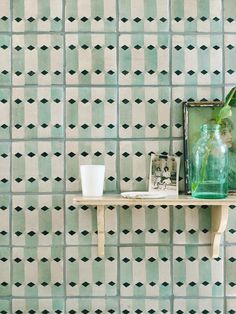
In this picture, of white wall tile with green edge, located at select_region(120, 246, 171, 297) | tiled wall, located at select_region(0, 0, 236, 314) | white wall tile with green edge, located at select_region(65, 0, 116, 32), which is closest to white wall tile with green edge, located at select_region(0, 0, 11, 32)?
tiled wall, located at select_region(0, 0, 236, 314)

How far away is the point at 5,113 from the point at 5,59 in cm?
17

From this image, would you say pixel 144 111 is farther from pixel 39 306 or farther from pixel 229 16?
pixel 39 306

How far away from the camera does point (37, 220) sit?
5.01ft

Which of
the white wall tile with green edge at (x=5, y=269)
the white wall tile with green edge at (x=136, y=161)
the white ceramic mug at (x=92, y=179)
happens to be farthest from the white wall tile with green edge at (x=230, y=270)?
the white wall tile with green edge at (x=5, y=269)

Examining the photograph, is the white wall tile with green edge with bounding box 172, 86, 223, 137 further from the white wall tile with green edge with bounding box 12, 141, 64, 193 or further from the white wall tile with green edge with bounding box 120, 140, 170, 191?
the white wall tile with green edge with bounding box 12, 141, 64, 193

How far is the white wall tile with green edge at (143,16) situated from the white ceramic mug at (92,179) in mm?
460

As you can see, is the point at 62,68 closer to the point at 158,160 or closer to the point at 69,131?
the point at 69,131

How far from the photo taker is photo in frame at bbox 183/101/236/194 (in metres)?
1.50

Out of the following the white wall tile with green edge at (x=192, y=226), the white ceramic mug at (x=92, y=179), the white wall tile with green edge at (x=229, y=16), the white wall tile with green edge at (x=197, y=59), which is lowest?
the white wall tile with green edge at (x=192, y=226)

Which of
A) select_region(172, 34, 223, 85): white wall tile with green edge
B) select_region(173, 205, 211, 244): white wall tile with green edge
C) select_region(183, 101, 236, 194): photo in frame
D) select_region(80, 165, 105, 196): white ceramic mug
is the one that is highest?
select_region(172, 34, 223, 85): white wall tile with green edge

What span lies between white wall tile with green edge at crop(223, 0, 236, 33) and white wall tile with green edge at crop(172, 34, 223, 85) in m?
0.04

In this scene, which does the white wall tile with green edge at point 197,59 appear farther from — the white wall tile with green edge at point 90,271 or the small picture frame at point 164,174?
the white wall tile with green edge at point 90,271

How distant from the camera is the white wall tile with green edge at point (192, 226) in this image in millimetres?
1524

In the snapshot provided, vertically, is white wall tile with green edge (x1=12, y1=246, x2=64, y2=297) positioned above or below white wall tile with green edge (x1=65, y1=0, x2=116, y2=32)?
below
